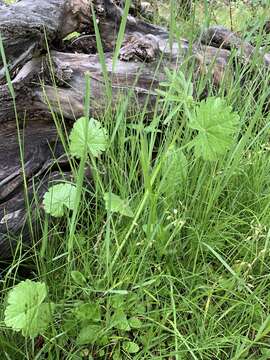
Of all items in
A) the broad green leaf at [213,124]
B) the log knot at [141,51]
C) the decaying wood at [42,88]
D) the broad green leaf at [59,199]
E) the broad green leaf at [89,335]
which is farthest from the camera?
the log knot at [141,51]

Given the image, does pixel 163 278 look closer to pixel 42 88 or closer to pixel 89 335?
pixel 89 335

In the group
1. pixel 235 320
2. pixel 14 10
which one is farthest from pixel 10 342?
pixel 14 10

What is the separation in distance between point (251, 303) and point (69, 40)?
1.46m

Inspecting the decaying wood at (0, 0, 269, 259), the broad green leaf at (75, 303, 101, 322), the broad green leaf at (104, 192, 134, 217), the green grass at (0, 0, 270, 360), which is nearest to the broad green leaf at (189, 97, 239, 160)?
the green grass at (0, 0, 270, 360)

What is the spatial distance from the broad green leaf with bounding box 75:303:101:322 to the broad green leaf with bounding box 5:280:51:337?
4.3 inches

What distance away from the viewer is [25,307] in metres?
1.15

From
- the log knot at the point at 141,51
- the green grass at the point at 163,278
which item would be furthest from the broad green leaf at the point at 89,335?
the log knot at the point at 141,51

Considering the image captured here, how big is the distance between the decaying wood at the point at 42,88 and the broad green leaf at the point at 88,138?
0.54 ft

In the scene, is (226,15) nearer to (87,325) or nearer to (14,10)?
(14,10)

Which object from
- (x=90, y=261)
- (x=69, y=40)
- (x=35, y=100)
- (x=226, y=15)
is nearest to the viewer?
(x=90, y=261)

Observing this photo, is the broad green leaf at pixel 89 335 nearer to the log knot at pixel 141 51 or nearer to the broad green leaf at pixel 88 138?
the broad green leaf at pixel 88 138

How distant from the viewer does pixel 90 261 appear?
4.53 feet

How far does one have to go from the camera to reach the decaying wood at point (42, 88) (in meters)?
1.64

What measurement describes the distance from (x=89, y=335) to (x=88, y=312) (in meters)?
0.06
